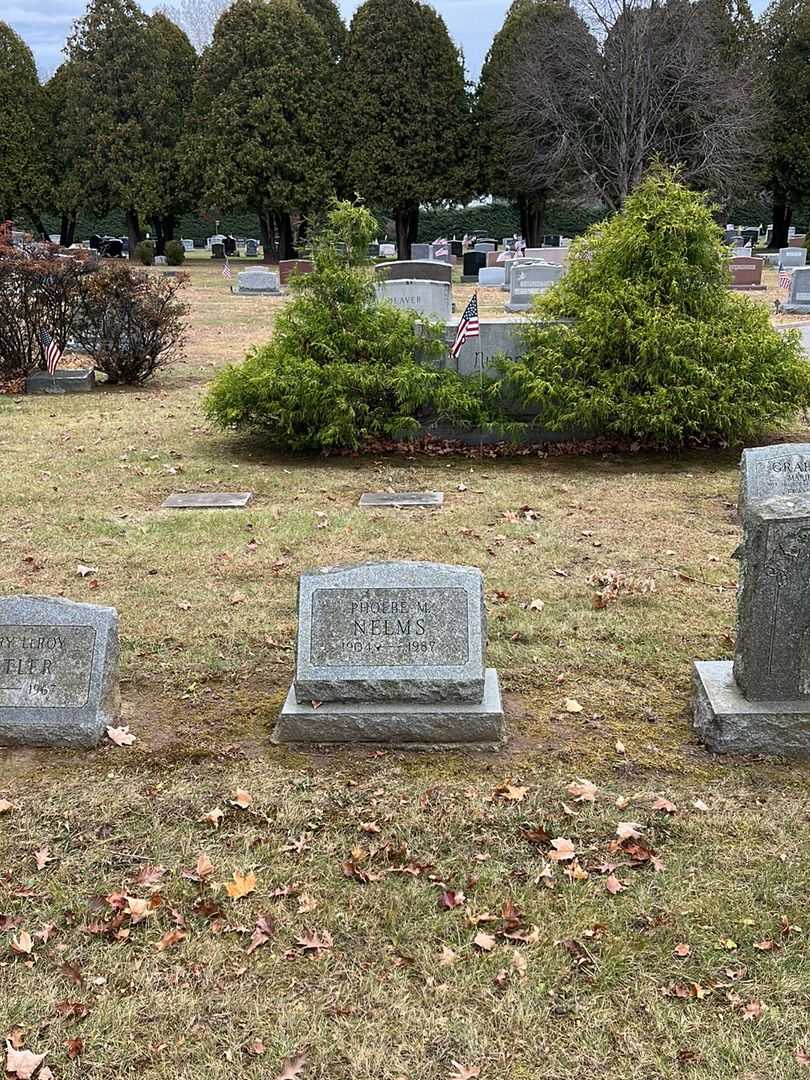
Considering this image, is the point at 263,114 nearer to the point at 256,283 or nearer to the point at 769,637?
the point at 256,283

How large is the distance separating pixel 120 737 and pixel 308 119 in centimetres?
4209

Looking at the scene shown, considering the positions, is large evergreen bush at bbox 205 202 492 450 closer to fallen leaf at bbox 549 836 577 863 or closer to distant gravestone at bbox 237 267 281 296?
fallen leaf at bbox 549 836 577 863

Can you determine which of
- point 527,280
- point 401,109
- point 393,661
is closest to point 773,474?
point 393,661

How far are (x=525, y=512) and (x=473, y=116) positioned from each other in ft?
132

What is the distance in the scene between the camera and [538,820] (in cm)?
416

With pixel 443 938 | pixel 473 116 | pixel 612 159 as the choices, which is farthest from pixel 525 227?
pixel 443 938

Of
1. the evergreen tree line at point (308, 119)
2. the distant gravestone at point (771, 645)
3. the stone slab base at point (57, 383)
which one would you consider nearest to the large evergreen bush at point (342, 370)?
the stone slab base at point (57, 383)

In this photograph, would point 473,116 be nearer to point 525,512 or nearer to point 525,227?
point 525,227

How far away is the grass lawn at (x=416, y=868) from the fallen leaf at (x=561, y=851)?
12 millimetres

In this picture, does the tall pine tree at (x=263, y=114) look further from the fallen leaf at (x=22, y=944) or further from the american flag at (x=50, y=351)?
the fallen leaf at (x=22, y=944)

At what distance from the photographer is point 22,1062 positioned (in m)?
2.98

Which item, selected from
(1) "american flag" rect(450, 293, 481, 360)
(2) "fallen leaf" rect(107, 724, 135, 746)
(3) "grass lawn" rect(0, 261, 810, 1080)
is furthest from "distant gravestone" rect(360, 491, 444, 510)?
(2) "fallen leaf" rect(107, 724, 135, 746)

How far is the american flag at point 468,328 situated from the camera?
33.8 ft

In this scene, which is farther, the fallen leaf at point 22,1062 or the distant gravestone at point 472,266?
the distant gravestone at point 472,266
